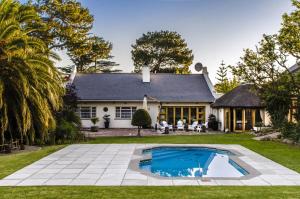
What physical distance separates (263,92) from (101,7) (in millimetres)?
12563

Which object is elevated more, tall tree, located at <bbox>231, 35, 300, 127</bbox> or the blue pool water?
tall tree, located at <bbox>231, 35, 300, 127</bbox>

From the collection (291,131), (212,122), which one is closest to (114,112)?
(212,122)

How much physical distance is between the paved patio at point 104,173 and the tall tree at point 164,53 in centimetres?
4105

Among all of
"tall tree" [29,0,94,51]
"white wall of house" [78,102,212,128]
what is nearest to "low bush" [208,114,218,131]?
"white wall of house" [78,102,212,128]

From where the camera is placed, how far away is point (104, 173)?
10.8m

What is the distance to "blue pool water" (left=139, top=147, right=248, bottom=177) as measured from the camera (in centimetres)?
1191

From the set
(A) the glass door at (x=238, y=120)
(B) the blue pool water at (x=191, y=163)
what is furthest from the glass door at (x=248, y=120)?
(B) the blue pool water at (x=191, y=163)

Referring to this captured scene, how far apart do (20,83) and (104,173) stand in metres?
6.67

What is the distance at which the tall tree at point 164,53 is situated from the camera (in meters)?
55.4

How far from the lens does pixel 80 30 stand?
35719mm

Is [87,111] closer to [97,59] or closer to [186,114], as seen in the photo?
[186,114]

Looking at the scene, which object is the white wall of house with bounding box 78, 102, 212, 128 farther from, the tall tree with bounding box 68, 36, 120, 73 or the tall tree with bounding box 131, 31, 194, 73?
the tall tree with bounding box 131, 31, 194, 73

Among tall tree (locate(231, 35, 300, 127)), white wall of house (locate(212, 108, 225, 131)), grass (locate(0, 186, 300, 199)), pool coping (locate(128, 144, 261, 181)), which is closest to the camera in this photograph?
grass (locate(0, 186, 300, 199))

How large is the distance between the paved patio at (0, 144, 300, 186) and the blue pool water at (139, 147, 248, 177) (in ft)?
2.34
